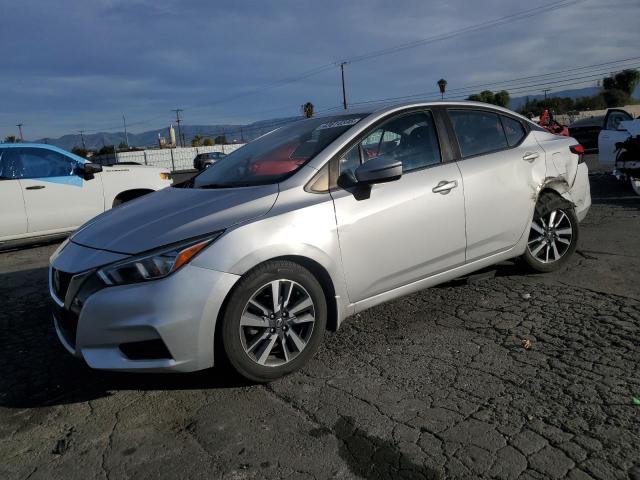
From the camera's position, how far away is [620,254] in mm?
5430

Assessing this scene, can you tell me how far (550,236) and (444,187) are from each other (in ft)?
5.07

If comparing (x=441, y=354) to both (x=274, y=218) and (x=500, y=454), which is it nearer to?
(x=500, y=454)

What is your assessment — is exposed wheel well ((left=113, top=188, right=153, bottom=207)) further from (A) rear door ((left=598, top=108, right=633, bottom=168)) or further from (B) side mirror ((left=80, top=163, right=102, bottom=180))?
(A) rear door ((left=598, top=108, right=633, bottom=168))

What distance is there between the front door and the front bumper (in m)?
0.87

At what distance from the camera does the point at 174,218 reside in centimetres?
317

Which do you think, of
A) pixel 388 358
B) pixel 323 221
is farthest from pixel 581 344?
pixel 323 221

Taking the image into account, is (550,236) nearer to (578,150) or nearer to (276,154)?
(578,150)

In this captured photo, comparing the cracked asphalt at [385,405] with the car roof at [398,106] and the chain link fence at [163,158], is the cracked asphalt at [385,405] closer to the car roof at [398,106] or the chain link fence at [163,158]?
the car roof at [398,106]

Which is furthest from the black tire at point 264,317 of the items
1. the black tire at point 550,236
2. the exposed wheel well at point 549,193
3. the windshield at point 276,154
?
the exposed wheel well at point 549,193

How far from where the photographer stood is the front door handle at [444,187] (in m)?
3.79

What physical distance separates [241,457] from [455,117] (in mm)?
2996

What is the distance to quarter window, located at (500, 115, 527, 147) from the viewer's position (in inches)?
180

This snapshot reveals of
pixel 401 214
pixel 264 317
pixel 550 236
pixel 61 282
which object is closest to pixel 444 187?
pixel 401 214

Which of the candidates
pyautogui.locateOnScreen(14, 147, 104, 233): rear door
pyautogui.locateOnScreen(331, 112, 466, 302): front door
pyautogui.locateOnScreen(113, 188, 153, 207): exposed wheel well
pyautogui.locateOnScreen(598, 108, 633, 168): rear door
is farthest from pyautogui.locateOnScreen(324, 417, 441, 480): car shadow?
pyautogui.locateOnScreen(598, 108, 633, 168): rear door
